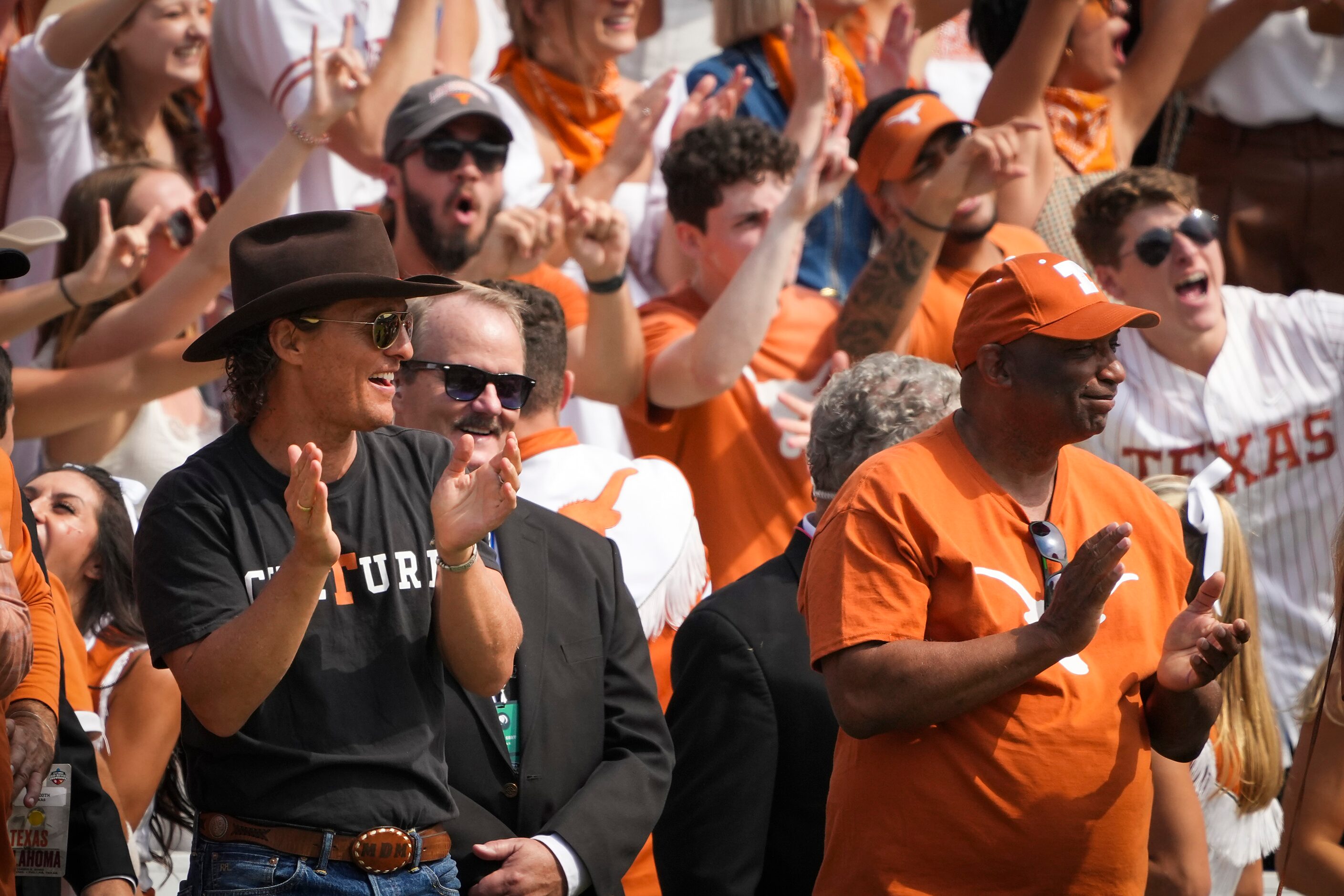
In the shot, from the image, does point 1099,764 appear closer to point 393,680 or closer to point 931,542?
point 931,542

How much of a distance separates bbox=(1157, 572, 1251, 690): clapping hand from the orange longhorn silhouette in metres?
1.33

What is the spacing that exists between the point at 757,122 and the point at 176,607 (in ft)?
10.2

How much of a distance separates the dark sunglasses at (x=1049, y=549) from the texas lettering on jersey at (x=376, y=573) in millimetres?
1029

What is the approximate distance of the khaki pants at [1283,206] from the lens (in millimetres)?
6645

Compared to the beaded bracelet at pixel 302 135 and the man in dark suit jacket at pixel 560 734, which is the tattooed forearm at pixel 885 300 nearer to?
the beaded bracelet at pixel 302 135

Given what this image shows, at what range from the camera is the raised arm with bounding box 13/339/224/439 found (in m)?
4.41

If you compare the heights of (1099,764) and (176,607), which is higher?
(176,607)

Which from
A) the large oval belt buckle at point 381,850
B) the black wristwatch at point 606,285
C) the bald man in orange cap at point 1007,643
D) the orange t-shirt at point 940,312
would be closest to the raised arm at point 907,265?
the orange t-shirt at point 940,312

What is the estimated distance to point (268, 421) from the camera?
8.72 ft

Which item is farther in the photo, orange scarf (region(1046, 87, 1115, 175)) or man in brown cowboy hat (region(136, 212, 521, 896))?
orange scarf (region(1046, 87, 1115, 175))

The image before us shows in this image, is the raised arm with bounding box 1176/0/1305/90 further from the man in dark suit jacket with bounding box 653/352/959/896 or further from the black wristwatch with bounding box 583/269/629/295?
the man in dark suit jacket with bounding box 653/352/959/896

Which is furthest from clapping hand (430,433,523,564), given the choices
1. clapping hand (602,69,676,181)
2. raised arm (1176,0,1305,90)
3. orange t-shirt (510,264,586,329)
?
raised arm (1176,0,1305,90)

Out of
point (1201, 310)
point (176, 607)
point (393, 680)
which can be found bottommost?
point (1201, 310)

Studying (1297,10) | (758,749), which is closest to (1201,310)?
(1297,10)
